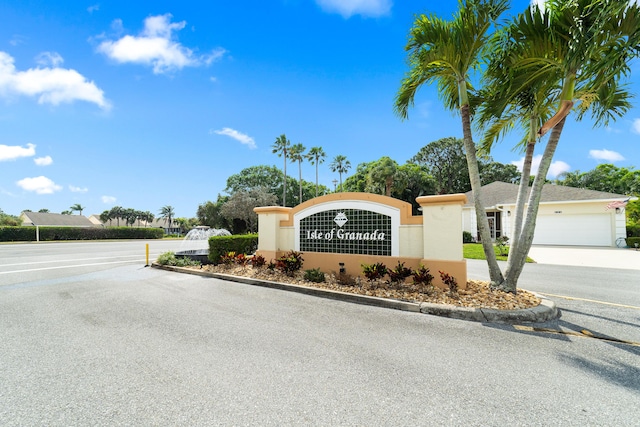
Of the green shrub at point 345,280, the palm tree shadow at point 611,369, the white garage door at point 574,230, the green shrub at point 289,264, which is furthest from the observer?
the white garage door at point 574,230

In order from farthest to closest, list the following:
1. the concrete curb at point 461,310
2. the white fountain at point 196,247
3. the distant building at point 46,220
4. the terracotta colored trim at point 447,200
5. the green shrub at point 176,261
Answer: the distant building at point 46,220 → the white fountain at point 196,247 → the green shrub at point 176,261 → the terracotta colored trim at point 447,200 → the concrete curb at point 461,310

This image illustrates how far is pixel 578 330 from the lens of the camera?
4520mm

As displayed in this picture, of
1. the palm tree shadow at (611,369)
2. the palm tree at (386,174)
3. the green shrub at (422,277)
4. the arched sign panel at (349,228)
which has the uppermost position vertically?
the palm tree at (386,174)

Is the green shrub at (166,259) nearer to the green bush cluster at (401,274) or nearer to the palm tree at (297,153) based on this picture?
the green bush cluster at (401,274)

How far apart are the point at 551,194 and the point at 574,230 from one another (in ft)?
10.0

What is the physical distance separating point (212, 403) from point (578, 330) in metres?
5.48

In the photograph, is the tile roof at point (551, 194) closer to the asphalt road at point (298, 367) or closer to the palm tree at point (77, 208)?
the asphalt road at point (298, 367)

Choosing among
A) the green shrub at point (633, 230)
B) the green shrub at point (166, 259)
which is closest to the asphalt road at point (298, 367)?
the green shrub at point (166, 259)

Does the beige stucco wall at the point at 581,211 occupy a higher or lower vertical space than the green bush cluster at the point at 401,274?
higher

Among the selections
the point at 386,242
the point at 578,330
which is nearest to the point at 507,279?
the point at 578,330

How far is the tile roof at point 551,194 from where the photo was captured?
19.0 meters

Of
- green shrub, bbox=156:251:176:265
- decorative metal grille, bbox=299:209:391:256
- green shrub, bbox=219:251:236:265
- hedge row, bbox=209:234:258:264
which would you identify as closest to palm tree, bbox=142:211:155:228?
green shrub, bbox=156:251:176:265

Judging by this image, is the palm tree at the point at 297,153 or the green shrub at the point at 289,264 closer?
the green shrub at the point at 289,264

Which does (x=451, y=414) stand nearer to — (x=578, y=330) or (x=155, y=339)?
(x=578, y=330)
